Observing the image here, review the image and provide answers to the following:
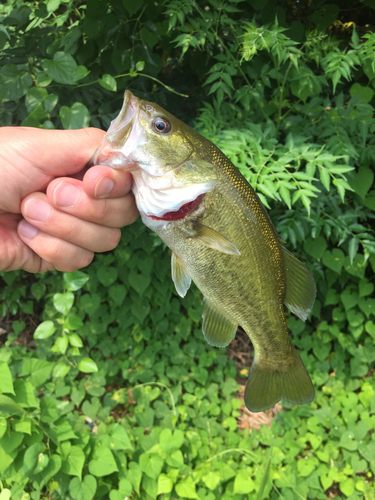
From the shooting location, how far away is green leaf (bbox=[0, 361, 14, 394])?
1.54 m

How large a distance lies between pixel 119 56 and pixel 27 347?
8.42 ft

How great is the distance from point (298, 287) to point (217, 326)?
0.36 m

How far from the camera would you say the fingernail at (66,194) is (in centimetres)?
117

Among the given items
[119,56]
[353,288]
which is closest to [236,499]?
[353,288]

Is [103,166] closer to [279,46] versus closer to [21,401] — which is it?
[279,46]

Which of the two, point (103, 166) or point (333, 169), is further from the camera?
point (333, 169)

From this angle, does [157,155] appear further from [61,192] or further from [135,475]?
[135,475]

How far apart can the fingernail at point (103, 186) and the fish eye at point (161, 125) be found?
0.23m

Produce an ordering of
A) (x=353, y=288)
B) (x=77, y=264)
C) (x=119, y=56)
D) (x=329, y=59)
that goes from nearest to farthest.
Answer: (x=77, y=264)
(x=329, y=59)
(x=119, y=56)
(x=353, y=288)

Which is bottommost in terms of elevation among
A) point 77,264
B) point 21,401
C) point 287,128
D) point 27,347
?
point 27,347

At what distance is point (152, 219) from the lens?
1087mm

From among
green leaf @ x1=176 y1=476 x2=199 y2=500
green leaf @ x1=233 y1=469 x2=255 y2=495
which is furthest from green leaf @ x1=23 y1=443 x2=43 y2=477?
green leaf @ x1=233 y1=469 x2=255 y2=495

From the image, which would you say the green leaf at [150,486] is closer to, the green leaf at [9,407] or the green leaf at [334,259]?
the green leaf at [9,407]

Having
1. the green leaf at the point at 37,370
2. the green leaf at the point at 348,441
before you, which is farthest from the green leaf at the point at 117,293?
the green leaf at the point at 348,441
